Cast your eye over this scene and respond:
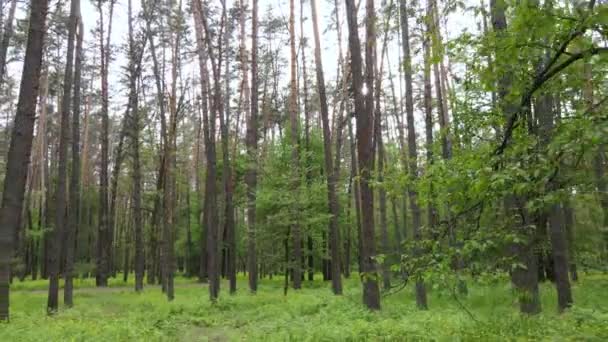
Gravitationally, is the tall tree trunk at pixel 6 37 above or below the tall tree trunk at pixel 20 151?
above

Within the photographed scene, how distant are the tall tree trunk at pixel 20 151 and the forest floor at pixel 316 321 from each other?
129 centimetres

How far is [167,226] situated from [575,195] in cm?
1718

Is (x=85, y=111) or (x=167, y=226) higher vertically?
(x=85, y=111)

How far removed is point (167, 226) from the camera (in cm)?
1855

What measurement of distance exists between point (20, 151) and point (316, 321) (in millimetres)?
7194

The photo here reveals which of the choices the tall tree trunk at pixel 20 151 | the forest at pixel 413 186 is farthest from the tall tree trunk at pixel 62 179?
the tall tree trunk at pixel 20 151

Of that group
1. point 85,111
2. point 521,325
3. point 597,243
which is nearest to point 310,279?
point 597,243

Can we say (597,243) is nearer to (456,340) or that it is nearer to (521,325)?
(521,325)

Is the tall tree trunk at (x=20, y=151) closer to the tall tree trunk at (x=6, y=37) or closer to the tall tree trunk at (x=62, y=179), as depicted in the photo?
the tall tree trunk at (x=62, y=179)

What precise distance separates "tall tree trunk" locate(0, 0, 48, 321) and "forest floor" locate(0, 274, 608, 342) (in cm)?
129

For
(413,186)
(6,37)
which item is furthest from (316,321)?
(6,37)

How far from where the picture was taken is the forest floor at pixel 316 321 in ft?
22.5

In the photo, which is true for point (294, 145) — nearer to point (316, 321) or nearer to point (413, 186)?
point (316, 321)

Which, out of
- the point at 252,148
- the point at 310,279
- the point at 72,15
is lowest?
the point at 310,279
